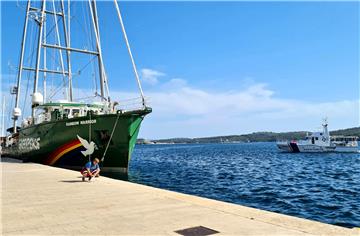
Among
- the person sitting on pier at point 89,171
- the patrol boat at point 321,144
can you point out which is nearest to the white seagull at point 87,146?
the person sitting on pier at point 89,171

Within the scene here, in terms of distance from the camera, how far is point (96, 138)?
24.2 metres

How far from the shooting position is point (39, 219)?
26.2ft

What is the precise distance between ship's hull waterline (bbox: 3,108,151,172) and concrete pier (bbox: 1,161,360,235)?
11.7 m

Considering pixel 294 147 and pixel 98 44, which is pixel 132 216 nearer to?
pixel 98 44

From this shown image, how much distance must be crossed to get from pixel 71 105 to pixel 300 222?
77.9ft

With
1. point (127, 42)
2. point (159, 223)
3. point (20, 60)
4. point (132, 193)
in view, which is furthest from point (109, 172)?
point (20, 60)

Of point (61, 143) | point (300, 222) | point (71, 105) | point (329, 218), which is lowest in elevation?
point (329, 218)

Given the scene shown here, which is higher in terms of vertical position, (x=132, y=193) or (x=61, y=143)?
(x=61, y=143)

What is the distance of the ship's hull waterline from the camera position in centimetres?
2367

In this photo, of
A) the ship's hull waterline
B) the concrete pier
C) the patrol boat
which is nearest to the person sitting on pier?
the concrete pier

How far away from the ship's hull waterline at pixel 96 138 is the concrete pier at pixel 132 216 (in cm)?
1173

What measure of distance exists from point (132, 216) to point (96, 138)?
16.7 meters

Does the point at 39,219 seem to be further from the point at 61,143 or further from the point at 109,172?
the point at 61,143

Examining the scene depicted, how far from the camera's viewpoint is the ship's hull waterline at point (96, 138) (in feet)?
77.7
